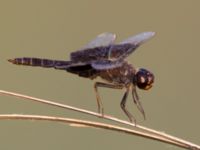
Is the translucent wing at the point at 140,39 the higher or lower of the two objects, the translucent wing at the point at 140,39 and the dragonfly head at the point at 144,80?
the higher

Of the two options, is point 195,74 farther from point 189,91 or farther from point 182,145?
point 182,145

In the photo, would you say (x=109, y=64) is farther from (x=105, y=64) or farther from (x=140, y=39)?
(x=140, y=39)

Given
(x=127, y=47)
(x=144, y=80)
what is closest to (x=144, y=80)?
(x=144, y=80)

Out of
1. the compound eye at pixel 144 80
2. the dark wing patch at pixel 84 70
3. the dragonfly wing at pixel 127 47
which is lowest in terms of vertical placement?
the compound eye at pixel 144 80

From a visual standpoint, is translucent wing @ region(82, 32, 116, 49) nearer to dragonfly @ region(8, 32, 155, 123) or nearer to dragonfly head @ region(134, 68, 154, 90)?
dragonfly @ region(8, 32, 155, 123)

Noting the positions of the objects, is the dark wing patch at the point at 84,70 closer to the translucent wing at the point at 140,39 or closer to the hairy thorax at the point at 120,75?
the hairy thorax at the point at 120,75

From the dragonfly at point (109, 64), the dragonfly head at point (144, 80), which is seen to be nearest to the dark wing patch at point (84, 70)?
the dragonfly at point (109, 64)

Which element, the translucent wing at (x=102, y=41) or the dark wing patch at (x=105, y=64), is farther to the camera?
the translucent wing at (x=102, y=41)

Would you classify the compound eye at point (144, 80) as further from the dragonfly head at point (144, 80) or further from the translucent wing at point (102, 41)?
the translucent wing at point (102, 41)

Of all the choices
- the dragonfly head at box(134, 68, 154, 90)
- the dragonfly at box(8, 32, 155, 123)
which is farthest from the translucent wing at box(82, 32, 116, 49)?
the dragonfly head at box(134, 68, 154, 90)
